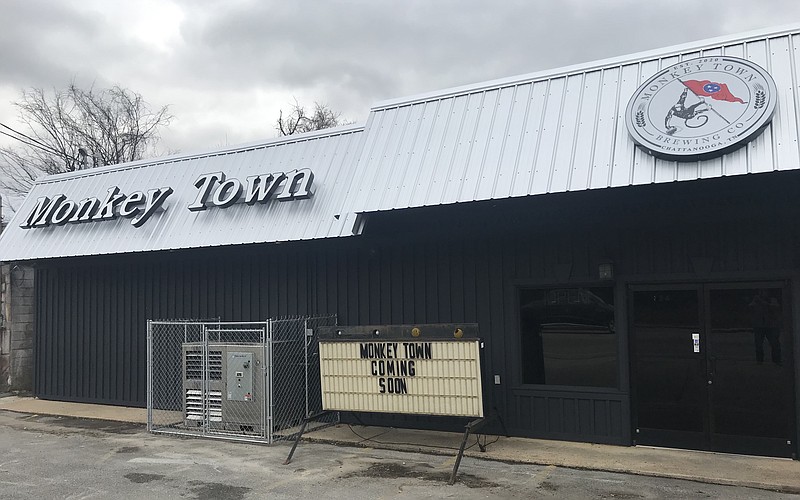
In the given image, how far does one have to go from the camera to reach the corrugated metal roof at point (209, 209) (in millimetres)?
11828

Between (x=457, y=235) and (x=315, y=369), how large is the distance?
354 cm

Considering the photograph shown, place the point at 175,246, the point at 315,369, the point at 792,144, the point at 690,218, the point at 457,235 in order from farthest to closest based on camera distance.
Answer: the point at 175,246
the point at 315,369
the point at 457,235
the point at 690,218
the point at 792,144

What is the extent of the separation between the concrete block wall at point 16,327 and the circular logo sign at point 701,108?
593 inches

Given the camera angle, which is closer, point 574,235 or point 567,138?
point 567,138

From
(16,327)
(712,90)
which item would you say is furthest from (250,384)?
(16,327)

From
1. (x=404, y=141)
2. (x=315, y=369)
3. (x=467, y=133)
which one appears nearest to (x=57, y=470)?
(x=315, y=369)

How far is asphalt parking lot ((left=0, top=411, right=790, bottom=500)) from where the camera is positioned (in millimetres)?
7664

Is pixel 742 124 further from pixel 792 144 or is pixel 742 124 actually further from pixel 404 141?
pixel 404 141

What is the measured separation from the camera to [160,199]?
13.9 meters

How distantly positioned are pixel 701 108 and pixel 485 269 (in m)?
4.11

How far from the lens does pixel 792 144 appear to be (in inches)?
289

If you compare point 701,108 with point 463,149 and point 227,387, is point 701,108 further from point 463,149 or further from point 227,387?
point 227,387

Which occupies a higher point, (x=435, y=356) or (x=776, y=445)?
(x=435, y=356)

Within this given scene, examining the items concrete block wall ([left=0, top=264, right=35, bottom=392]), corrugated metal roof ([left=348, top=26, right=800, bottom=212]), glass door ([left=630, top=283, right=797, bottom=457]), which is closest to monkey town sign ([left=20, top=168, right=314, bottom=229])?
concrete block wall ([left=0, top=264, right=35, bottom=392])
